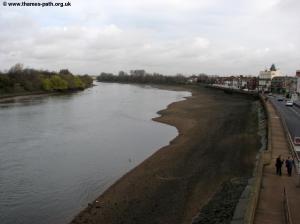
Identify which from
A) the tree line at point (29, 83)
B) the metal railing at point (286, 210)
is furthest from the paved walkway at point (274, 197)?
the tree line at point (29, 83)

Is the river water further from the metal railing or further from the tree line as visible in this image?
the tree line

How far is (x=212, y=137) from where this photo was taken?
130 ft

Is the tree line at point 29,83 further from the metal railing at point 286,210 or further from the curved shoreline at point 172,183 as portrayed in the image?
the metal railing at point 286,210

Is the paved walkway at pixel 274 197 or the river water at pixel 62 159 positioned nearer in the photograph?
the paved walkway at pixel 274 197

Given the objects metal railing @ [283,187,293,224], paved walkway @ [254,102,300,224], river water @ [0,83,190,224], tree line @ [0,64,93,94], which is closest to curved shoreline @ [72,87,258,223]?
river water @ [0,83,190,224]

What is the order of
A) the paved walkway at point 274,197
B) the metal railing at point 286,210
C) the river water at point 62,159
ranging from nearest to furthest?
1. the metal railing at point 286,210
2. the paved walkway at point 274,197
3. the river water at point 62,159

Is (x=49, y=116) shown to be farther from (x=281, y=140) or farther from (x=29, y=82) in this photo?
(x=29, y=82)

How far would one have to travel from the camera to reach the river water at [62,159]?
20031 millimetres

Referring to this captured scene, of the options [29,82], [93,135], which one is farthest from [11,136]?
[29,82]

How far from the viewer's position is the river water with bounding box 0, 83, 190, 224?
2003 cm

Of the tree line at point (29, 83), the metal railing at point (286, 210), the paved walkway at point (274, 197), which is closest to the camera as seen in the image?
the metal railing at point (286, 210)

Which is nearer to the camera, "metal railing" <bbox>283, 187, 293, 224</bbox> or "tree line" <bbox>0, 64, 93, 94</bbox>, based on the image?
"metal railing" <bbox>283, 187, 293, 224</bbox>

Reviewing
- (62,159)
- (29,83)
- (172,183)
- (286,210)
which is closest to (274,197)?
(286,210)

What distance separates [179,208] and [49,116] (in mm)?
40644
